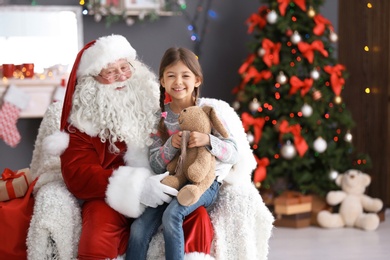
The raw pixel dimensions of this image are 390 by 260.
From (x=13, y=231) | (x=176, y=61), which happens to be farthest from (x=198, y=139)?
(x=13, y=231)

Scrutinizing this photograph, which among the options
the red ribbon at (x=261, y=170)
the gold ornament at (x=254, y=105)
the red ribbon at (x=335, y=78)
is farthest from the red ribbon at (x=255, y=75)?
the red ribbon at (x=261, y=170)

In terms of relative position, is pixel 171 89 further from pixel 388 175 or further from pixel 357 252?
pixel 388 175

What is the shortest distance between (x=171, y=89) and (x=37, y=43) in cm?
226

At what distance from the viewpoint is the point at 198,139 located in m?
3.29

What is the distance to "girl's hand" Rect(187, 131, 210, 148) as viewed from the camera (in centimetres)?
329

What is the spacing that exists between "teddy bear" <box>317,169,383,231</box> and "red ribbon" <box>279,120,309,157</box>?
1.24ft

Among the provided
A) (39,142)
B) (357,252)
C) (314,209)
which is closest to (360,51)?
(314,209)

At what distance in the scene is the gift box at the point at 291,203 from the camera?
209 inches

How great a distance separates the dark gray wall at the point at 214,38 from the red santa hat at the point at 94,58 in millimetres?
2119

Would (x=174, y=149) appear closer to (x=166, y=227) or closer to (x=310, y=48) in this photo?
(x=166, y=227)

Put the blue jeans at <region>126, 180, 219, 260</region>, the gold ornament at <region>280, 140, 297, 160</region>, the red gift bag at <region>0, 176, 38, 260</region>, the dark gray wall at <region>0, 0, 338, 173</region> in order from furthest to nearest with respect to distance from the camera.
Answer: the dark gray wall at <region>0, 0, 338, 173</region> < the gold ornament at <region>280, 140, 297, 160</region> < the red gift bag at <region>0, 176, 38, 260</region> < the blue jeans at <region>126, 180, 219, 260</region>

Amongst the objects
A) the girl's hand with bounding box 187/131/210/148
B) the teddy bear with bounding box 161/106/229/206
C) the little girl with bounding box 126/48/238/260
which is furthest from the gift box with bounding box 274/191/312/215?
the girl's hand with bounding box 187/131/210/148

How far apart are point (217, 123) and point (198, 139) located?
0.47 ft

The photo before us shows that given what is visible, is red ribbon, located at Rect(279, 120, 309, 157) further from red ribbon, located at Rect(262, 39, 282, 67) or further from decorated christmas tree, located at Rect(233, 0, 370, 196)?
red ribbon, located at Rect(262, 39, 282, 67)
